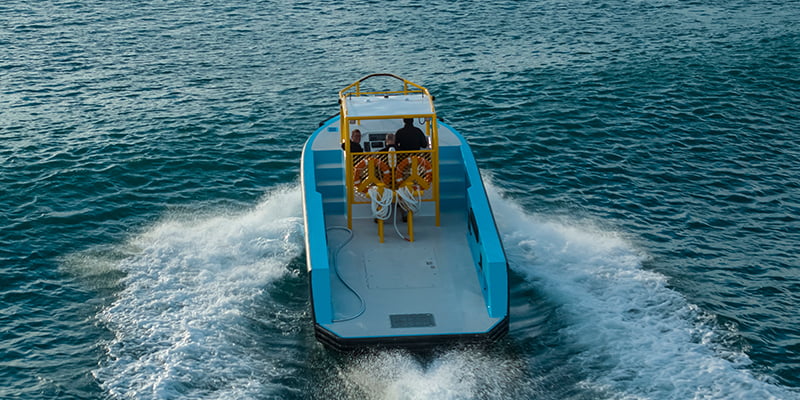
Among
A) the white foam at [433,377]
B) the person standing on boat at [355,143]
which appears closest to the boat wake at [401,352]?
the white foam at [433,377]

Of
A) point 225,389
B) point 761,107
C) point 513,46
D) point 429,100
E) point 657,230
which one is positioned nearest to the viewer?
point 225,389

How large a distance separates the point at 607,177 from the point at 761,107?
256 inches

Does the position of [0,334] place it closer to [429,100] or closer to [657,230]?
[429,100]

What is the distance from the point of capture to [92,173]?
20312 millimetres

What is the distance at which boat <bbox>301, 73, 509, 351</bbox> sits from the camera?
13234 millimetres

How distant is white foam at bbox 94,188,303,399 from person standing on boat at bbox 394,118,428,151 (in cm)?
274

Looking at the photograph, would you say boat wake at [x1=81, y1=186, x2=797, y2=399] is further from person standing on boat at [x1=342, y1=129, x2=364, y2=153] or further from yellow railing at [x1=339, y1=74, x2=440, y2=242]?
person standing on boat at [x1=342, y1=129, x2=364, y2=153]

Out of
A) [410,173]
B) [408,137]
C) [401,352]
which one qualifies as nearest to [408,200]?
[410,173]

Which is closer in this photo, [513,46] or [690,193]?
[690,193]

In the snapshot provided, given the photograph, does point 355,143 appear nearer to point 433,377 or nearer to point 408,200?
point 408,200

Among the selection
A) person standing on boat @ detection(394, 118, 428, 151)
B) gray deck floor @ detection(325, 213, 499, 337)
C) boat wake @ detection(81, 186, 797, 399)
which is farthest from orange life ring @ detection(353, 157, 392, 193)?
boat wake @ detection(81, 186, 797, 399)

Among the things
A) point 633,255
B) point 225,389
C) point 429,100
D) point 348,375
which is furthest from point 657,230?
point 225,389

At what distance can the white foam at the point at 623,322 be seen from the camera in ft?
40.6

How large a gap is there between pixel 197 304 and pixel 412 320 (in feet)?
12.0
